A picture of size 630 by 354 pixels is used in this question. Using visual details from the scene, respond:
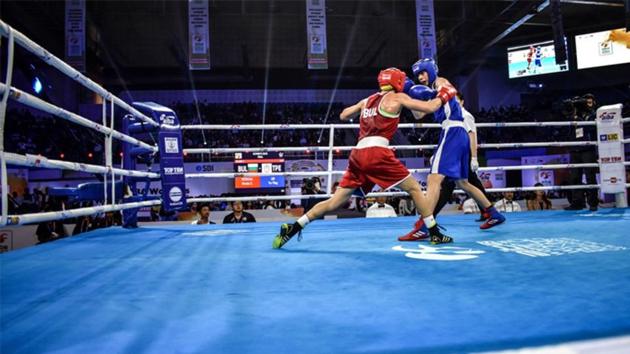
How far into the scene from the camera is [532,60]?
14367mm

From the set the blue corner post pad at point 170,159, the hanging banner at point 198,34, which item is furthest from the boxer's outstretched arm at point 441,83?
the hanging banner at point 198,34

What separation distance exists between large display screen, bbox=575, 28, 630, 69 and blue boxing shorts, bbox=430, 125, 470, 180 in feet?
43.9

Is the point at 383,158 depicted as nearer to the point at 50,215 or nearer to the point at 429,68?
the point at 429,68

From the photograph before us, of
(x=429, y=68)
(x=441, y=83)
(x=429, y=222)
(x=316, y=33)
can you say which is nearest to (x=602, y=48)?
(x=316, y=33)

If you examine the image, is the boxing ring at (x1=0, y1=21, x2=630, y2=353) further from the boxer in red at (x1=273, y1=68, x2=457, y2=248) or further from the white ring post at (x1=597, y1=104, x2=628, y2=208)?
the white ring post at (x1=597, y1=104, x2=628, y2=208)

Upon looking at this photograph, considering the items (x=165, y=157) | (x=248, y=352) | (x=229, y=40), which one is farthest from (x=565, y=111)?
(x=229, y=40)

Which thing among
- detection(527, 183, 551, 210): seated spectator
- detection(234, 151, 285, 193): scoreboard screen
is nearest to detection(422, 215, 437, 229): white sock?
detection(527, 183, 551, 210): seated spectator

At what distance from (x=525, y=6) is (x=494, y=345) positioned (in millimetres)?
13297

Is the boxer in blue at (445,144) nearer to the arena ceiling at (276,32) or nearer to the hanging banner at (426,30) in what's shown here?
the hanging banner at (426,30)

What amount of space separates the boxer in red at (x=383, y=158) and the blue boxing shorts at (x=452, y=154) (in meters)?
0.37

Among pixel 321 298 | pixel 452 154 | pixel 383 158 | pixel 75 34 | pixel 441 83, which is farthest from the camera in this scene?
pixel 75 34

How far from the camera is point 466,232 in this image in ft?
9.71

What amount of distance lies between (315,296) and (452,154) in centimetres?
185

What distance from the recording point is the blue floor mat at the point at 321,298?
91cm
